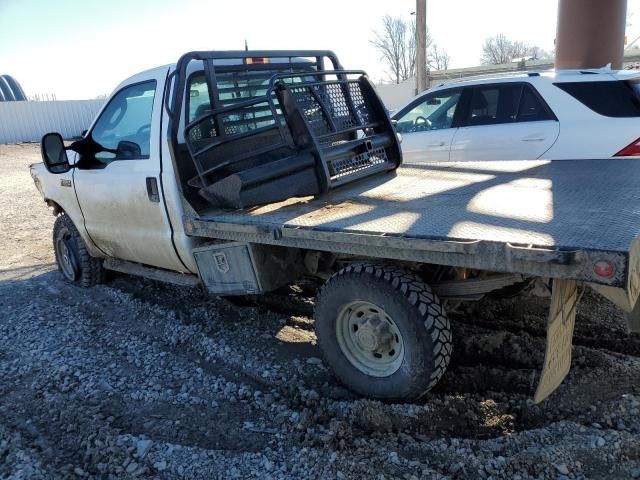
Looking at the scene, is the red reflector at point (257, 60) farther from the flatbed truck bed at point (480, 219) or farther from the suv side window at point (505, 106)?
the suv side window at point (505, 106)

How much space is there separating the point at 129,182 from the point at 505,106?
4.24 meters

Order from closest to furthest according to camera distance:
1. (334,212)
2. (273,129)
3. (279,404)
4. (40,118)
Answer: (279,404) → (334,212) → (273,129) → (40,118)

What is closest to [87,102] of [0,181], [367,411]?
[0,181]

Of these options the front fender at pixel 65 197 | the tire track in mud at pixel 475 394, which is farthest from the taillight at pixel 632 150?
the front fender at pixel 65 197

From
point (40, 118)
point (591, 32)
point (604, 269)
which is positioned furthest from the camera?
point (40, 118)

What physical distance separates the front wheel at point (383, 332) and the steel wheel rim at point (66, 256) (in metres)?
3.70

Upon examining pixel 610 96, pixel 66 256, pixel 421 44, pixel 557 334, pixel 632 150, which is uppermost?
pixel 421 44

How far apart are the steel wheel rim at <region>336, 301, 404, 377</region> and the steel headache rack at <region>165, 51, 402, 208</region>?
104 cm

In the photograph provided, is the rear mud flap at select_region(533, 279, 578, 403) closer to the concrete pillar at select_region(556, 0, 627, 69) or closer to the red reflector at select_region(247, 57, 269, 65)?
the red reflector at select_region(247, 57, 269, 65)

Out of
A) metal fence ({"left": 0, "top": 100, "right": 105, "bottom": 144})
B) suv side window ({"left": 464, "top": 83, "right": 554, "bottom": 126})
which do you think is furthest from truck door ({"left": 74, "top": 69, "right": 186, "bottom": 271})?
metal fence ({"left": 0, "top": 100, "right": 105, "bottom": 144})

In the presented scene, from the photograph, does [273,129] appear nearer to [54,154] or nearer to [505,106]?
[54,154]

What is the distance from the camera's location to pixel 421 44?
14.3m

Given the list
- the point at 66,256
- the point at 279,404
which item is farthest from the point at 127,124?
the point at 279,404

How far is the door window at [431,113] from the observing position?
6.97 m
